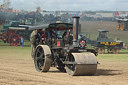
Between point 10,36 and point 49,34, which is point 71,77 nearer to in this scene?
point 49,34

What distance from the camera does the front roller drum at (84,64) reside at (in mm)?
10219

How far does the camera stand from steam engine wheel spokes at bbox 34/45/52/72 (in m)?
11.1

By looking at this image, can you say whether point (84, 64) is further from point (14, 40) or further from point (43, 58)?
point (14, 40)

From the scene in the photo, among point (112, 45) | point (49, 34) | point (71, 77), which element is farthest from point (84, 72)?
point (112, 45)

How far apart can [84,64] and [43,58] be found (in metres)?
1.82

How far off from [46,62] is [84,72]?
1.46 meters

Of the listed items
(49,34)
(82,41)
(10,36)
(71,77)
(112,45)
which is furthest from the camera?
(10,36)

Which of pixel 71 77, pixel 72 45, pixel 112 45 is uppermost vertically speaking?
pixel 72 45

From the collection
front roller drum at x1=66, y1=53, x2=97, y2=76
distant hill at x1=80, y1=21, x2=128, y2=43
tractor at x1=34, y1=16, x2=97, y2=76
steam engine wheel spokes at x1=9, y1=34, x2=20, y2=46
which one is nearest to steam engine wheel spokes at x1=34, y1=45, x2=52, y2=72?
tractor at x1=34, y1=16, x2=97, y2=76

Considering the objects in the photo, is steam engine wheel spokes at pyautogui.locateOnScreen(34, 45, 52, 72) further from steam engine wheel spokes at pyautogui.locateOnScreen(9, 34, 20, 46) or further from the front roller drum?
steam engine wheel spokes at pyautogui.locateOnScreen(9, 34, 20, 46)

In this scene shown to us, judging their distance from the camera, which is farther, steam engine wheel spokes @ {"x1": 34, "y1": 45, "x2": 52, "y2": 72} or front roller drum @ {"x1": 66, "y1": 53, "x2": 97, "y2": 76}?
steam engine wheel spokes @ {"x1": 34, "y1": 45, "x2": 52, "y2": 72}

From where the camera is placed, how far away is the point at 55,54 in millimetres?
11430

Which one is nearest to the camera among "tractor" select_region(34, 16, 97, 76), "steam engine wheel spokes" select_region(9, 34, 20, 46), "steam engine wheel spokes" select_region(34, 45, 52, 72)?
"tractor" select_region(34, 16, 97, 76)

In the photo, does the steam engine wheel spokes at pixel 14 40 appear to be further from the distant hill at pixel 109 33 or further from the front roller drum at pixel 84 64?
the front roller drum at pixel 84 64
